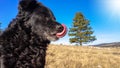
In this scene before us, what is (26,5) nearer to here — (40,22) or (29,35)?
(40,22)

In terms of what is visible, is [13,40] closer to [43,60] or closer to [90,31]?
[43,60]

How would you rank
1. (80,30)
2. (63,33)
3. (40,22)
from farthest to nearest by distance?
(80,30) < (40,22) < (63,33)

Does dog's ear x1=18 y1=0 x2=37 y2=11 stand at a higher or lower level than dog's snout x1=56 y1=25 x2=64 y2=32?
higher

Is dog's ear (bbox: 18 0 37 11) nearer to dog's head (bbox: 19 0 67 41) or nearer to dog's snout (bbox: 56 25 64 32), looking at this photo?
dog's head (bbox: 19 0 67 41)

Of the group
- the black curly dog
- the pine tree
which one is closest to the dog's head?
the black curly dog

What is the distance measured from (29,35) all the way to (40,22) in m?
0.41

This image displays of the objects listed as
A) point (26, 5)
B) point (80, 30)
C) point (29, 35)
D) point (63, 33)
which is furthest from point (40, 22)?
point (80, 30)

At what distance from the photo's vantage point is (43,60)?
727cm

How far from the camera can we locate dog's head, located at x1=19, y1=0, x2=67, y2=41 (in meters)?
7.01

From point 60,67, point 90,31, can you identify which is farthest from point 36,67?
point 90,31

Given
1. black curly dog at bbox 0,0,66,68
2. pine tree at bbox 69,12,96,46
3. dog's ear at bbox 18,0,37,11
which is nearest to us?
black curly dog at bbox 0,0,66,68

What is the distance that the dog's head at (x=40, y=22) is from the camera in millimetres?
7012

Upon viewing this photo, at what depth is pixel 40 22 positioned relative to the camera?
714cm

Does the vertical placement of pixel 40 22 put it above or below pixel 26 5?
below
